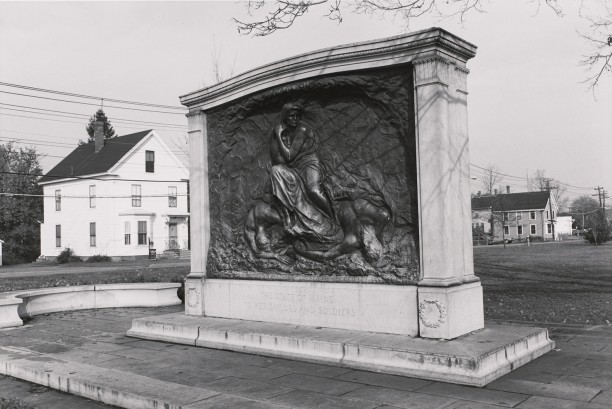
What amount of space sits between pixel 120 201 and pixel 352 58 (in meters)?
38.8

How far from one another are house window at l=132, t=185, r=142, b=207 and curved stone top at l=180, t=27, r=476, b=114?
120 feet

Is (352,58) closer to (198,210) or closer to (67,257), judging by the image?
(198,210)

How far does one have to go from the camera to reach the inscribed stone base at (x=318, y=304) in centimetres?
739

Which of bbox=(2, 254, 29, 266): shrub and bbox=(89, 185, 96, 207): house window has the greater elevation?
bbox=(89, 185, 96, 207): house window

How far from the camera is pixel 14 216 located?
179 feet

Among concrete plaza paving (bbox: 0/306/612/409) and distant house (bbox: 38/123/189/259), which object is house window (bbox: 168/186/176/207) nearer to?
distant house (bbox: 38/123/189/259)

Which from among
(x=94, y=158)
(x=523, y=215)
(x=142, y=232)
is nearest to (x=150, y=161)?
(x=94, y=158)

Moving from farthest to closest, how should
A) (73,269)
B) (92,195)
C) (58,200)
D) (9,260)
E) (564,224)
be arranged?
(564,224) < (9,260) < (58,200) < (92,195) < (73,269)

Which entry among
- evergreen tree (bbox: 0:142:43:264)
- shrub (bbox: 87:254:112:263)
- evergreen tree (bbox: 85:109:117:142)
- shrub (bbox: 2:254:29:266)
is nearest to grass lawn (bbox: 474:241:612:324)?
shrub (bbox: 87:254:112:263)

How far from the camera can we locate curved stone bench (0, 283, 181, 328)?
13.0m

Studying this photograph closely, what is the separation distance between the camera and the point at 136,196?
4450 centimetres

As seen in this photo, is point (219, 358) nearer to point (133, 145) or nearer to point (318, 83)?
point (318, 83)

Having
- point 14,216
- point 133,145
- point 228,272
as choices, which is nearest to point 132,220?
point 133,145

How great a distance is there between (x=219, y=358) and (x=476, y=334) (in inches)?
135
